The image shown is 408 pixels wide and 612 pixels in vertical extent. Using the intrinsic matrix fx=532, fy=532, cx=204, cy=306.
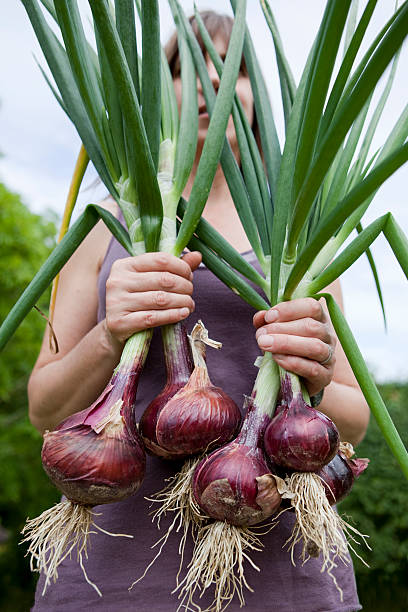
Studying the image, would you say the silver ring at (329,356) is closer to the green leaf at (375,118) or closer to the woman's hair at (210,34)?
the green leaf at (375,118)

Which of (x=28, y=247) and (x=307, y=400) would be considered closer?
(x=307, y=400)

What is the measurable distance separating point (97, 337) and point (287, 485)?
44 centimetres

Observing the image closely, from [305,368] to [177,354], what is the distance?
195mm

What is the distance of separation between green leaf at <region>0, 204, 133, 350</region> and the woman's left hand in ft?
1.01

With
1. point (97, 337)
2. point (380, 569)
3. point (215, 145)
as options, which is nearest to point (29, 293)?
point (97, 337)

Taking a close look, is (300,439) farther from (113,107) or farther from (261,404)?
(113,107)

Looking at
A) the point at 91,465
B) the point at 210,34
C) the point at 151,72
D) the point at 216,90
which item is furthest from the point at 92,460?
the point at 210,34

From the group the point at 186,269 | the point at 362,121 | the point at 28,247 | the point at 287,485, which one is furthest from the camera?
the point at 28,247

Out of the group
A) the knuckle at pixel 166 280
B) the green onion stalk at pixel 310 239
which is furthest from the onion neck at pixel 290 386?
the knuckle at pixel 166 280

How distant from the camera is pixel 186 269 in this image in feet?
2.69

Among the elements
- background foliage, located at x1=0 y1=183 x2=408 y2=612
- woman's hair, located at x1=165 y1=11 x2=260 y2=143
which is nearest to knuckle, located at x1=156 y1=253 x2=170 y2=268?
woman's hair, located at x1=165 y1=11 x2=260 y2=143

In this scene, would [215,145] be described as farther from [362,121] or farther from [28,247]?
[28,247]

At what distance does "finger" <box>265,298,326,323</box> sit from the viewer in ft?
2.56

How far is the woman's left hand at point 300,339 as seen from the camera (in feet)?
2.49
